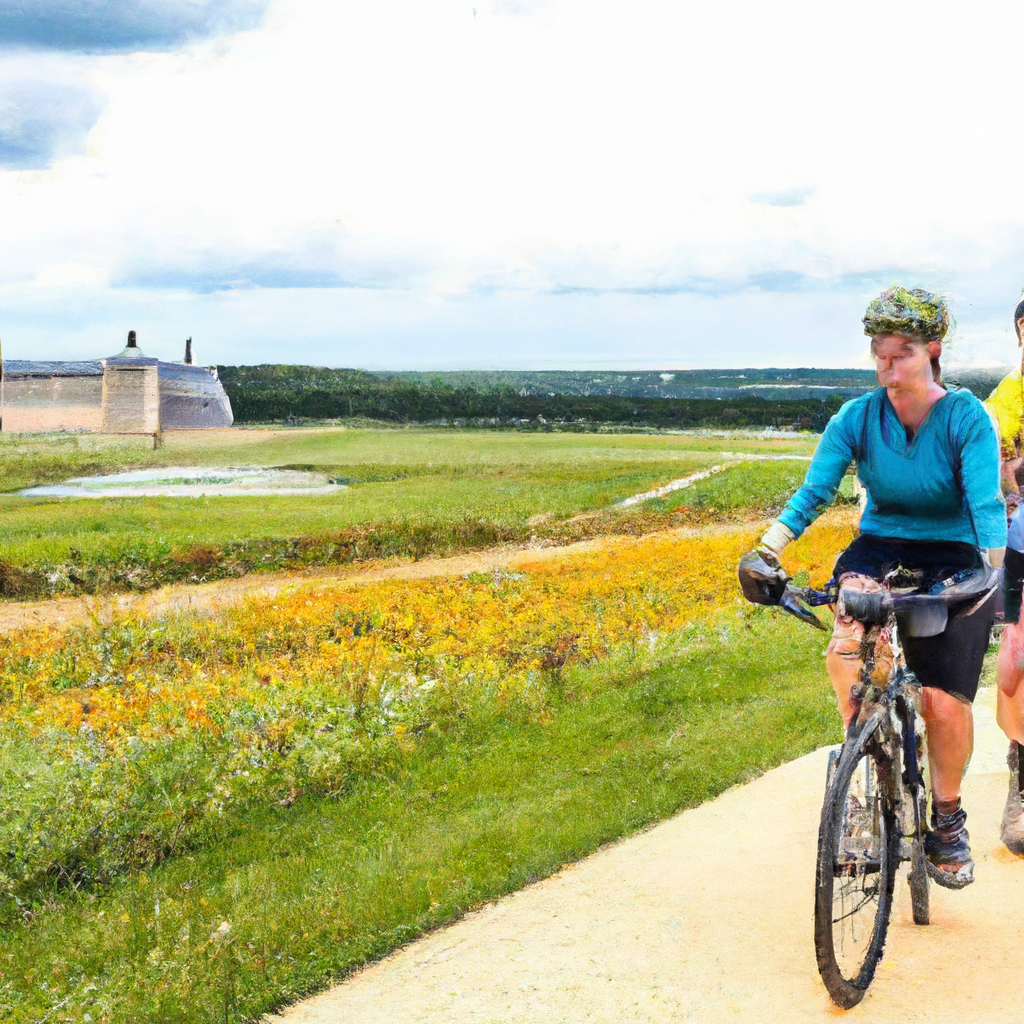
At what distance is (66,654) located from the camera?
625 inches

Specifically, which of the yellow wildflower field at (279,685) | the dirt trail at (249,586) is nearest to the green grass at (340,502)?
the dirt trail at (249,586)

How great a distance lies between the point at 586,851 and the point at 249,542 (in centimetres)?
2233

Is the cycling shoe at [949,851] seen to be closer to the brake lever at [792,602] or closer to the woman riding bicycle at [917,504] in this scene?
the woman riding bicycle at [917,504]

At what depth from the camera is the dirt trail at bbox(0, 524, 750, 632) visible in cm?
1964

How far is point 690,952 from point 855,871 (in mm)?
774

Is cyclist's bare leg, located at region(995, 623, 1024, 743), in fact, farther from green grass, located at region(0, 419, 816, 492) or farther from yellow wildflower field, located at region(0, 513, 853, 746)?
green grass, located at region(0, 419, 816, 492)

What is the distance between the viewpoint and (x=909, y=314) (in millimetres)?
4051

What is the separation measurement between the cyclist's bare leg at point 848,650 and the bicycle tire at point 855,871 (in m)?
0.24

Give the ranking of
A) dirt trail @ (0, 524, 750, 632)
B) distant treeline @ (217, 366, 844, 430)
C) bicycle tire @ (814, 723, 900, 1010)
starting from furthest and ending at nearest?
distant treeline @ (217, 366, 844, 430)
dirt trail @ (0, 524, 750, 632)
bicycle tire @ (814, 723, 900, 1010)

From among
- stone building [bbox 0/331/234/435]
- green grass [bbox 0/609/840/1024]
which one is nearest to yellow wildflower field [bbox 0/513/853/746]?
green grass [bbox 0/609/840/1024]

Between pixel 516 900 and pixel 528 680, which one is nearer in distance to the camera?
pixel 516 900

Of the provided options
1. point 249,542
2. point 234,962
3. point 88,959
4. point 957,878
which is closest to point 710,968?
point 957,878

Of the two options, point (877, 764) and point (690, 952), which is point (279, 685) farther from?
point (877, 764)

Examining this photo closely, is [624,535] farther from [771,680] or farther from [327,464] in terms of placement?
[771,680]
